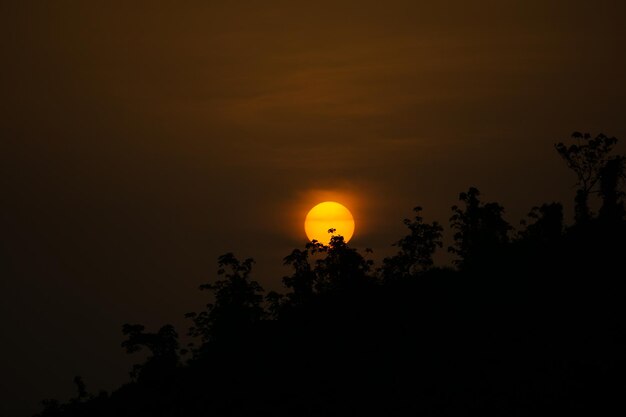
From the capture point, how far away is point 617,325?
222 ft

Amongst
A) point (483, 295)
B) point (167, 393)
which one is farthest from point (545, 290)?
→ point (167, 393)

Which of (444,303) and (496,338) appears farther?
(444,303)

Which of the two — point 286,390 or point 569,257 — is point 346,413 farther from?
point 569,257

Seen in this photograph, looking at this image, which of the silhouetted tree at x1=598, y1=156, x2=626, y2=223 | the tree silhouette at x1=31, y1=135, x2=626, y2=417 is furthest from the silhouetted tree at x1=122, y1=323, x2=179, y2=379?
the silhouetted tree at x1=598, y1=156, x2=626, y2=223

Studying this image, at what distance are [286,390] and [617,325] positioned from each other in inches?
805

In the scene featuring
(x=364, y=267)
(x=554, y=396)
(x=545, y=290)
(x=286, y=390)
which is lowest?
(x=554, y=396)

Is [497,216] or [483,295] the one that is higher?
[497,216]

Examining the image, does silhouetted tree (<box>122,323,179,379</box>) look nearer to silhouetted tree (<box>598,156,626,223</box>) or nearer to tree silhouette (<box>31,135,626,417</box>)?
tree silhouette (<box>31,135,626,417</box>)

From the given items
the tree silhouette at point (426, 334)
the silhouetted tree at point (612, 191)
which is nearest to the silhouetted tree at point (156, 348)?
the tree silhouette at point (426, 334)

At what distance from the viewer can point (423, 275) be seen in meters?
86.9

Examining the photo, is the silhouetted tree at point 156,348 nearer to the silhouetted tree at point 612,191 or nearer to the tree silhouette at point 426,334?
the tree silhouette at point 426,334

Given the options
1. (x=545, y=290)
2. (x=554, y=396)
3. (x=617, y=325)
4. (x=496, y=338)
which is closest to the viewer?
(x=554, y=396)

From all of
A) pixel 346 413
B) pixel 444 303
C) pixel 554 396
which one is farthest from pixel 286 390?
pixel 554 396

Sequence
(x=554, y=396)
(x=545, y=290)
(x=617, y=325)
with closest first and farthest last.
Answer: (x=554, y=396) < (x=617, y=325) < (x=545, y=290)
